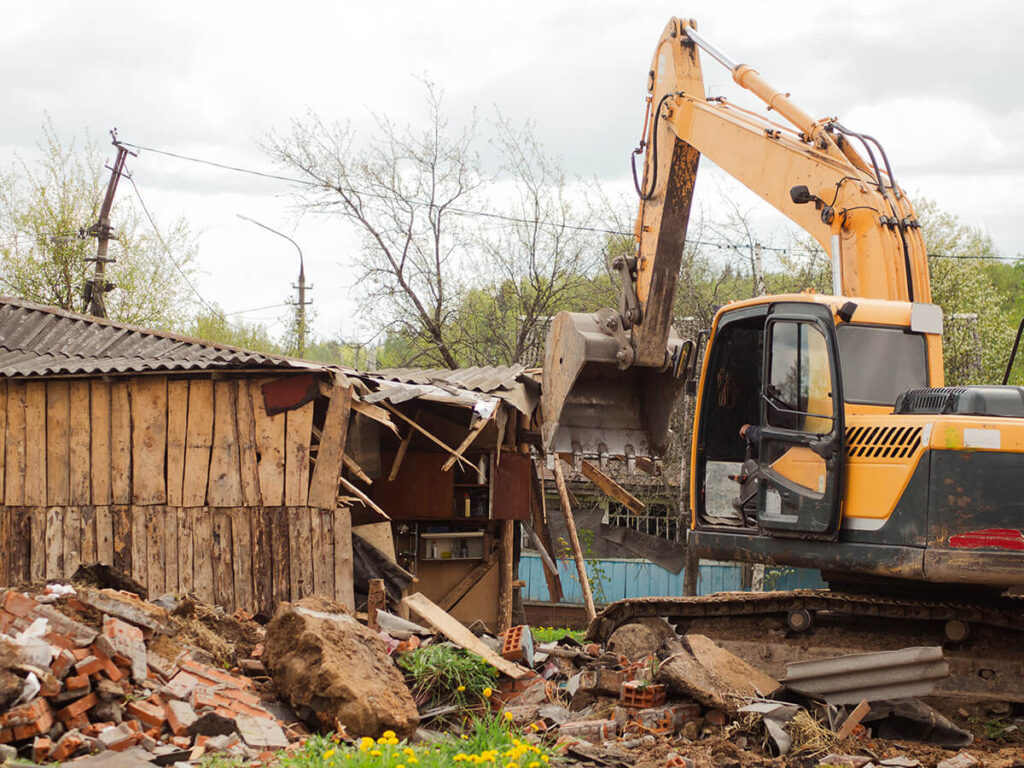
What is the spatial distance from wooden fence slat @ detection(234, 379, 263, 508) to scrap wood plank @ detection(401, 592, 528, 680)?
95.3 inches

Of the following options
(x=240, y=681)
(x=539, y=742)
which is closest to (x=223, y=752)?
(x=240, y=681)

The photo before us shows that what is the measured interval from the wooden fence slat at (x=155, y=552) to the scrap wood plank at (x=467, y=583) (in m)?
4.09

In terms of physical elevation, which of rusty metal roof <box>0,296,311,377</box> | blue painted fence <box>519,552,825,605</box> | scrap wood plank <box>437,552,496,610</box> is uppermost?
rusty metal roof <box>0,296,311,377</box>

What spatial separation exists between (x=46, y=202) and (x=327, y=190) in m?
10.8

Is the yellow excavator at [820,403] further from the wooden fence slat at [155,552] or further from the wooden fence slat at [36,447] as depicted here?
the wooden fence slat at [36,447]

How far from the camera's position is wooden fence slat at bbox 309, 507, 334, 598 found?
1076 centimetres

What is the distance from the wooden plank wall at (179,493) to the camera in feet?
35.3

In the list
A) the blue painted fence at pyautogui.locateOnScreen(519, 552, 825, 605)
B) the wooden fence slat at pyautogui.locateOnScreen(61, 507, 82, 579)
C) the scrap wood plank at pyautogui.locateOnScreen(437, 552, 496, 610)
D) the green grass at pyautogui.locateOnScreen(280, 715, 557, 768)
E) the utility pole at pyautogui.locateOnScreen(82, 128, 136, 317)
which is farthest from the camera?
the blue painted fence at pyautogui.locateOnScreen(519, 552, 825, 605)

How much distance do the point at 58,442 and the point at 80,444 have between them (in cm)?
28

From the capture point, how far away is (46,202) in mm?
30344

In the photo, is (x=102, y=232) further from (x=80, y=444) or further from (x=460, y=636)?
(x=460, y=636)

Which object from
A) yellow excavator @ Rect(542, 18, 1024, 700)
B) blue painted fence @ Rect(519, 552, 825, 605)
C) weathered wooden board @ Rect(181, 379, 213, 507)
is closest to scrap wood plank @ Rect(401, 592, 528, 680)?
yellow excavator @ Rect(542, 18, 1024, 700)

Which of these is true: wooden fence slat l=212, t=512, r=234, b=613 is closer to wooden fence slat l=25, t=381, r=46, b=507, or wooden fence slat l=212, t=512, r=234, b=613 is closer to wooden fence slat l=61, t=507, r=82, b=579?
wooden fence slat l=61, t=507, r=82, b=579

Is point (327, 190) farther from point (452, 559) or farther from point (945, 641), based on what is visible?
point (945, 641)
